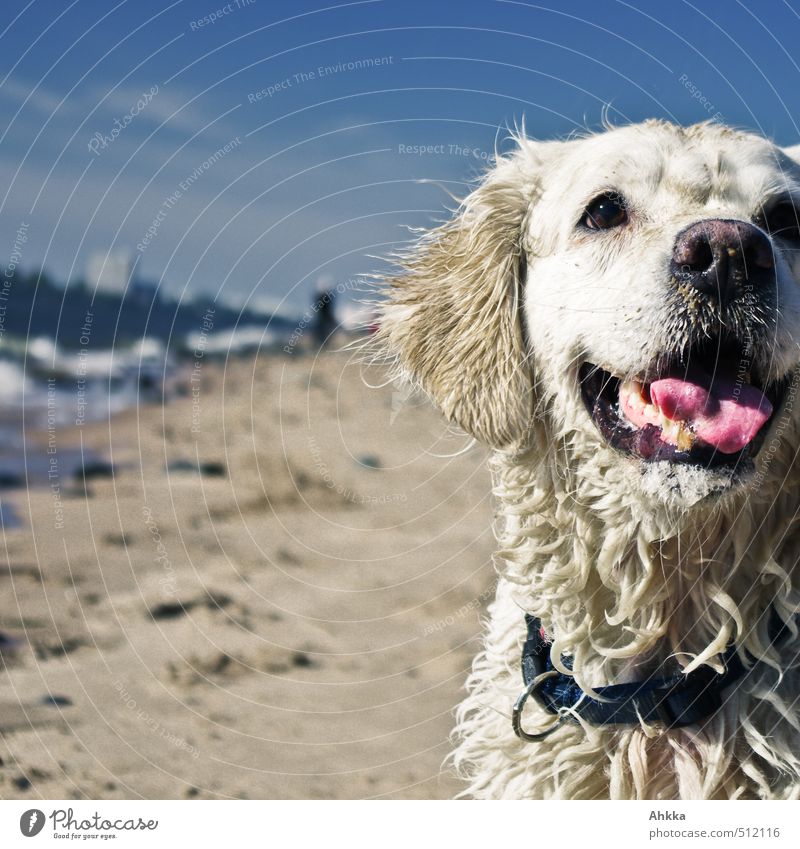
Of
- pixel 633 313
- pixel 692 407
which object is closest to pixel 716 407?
pixel 692 407

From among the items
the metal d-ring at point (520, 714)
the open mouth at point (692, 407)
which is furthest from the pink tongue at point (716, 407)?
the metal d-ring at point (520, 714)

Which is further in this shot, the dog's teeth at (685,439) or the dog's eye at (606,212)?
the dog's eye at (606,212)

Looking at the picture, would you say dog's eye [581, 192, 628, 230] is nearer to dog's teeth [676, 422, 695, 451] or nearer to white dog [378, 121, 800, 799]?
white dog [378, 121, 800, 799]

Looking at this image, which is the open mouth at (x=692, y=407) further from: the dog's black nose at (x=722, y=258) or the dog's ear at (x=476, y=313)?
the dog's ear at (x=476, y=313)

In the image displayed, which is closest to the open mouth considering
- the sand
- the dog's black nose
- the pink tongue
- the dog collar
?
the pink tongue

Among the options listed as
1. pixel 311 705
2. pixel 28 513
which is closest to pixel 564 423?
pixel 311 705
